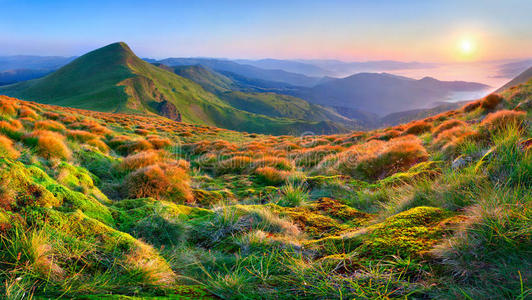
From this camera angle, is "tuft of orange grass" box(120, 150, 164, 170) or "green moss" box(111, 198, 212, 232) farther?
"tuft of orange grass" box(120, 150, 164, 170)

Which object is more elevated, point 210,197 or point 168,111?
point 210,197

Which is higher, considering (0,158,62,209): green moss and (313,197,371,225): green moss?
(0,158,62,209): green moss

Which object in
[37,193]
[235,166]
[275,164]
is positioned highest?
[37,193]

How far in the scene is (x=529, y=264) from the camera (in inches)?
60.5

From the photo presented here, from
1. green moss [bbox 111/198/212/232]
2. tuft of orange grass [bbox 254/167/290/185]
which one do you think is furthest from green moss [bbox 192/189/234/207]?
tuft of orange grass [bbox 254/167/290/185]

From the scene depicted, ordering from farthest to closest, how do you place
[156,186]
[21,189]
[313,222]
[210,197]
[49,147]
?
[49,147]
[210,197]
[156,186]
[313,222]
[21,189]

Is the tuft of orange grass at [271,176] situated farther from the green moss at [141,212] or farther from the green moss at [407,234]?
the green moss at [407,234]

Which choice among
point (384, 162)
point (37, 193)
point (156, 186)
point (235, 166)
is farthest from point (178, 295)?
point (235, 166)

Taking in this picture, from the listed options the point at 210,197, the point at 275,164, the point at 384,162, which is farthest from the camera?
the point at 275,164

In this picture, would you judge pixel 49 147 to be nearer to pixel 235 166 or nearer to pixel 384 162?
pixel 235 166

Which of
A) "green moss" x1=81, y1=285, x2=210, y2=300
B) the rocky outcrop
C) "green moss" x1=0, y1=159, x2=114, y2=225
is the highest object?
"green moss" x1=0, y1=159, x2=114, y2=225

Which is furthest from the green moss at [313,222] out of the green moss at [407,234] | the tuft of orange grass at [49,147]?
the tuft of orange grass at [49,147]

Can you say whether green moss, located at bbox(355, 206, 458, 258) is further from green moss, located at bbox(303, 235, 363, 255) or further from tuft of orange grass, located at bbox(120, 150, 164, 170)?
tuft of orange grass, located at bbox(120, 150, 164, 170)

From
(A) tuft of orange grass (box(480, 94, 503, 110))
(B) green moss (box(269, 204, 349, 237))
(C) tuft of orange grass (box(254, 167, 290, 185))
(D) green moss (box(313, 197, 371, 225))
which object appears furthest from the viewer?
(A) tuft of orange grass (box(480, 94, 503, 110))
